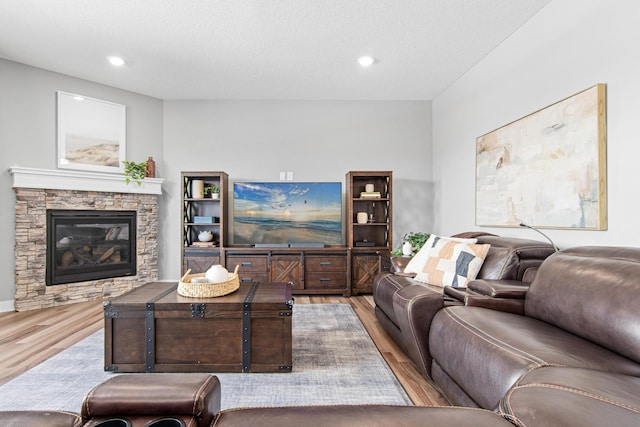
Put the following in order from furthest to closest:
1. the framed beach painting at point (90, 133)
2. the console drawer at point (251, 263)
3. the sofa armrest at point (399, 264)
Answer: the console drawer at point (251, 263), the framed beach painting at point (90, 133), the sofa armrest at point (399, 264)

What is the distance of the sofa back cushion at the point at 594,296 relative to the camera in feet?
4.11

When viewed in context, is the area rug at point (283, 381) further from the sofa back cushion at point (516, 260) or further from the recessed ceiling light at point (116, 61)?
the recessed ceiling light at point (116, 61)

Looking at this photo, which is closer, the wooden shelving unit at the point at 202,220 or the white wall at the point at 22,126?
the white wall at the point at 22,126

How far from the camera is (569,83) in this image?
233 cm

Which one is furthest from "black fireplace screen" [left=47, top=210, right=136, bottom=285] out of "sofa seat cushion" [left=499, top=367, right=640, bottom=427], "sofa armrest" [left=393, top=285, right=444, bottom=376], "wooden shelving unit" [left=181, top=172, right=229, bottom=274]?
"sofa seat cushion" [left=499, top=367, right=640, bottom=427]

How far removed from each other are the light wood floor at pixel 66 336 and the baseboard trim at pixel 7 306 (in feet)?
0.39

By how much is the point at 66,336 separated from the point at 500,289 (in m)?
3.54

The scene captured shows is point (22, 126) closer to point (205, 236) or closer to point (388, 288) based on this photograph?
point (205, 236)

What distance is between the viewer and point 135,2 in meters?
2.53

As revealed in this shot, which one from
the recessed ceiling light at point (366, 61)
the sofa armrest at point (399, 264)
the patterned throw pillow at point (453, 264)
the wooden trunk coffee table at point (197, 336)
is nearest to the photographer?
the wooden trunk coffee table at point (197, 336)

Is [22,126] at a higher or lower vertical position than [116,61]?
lower

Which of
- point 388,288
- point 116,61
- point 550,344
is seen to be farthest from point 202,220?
point 550,344

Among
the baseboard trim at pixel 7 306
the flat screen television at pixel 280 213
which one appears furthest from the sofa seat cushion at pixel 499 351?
the baseboard trim at pixel 7 306

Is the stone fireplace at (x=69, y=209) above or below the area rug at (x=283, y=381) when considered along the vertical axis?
above
